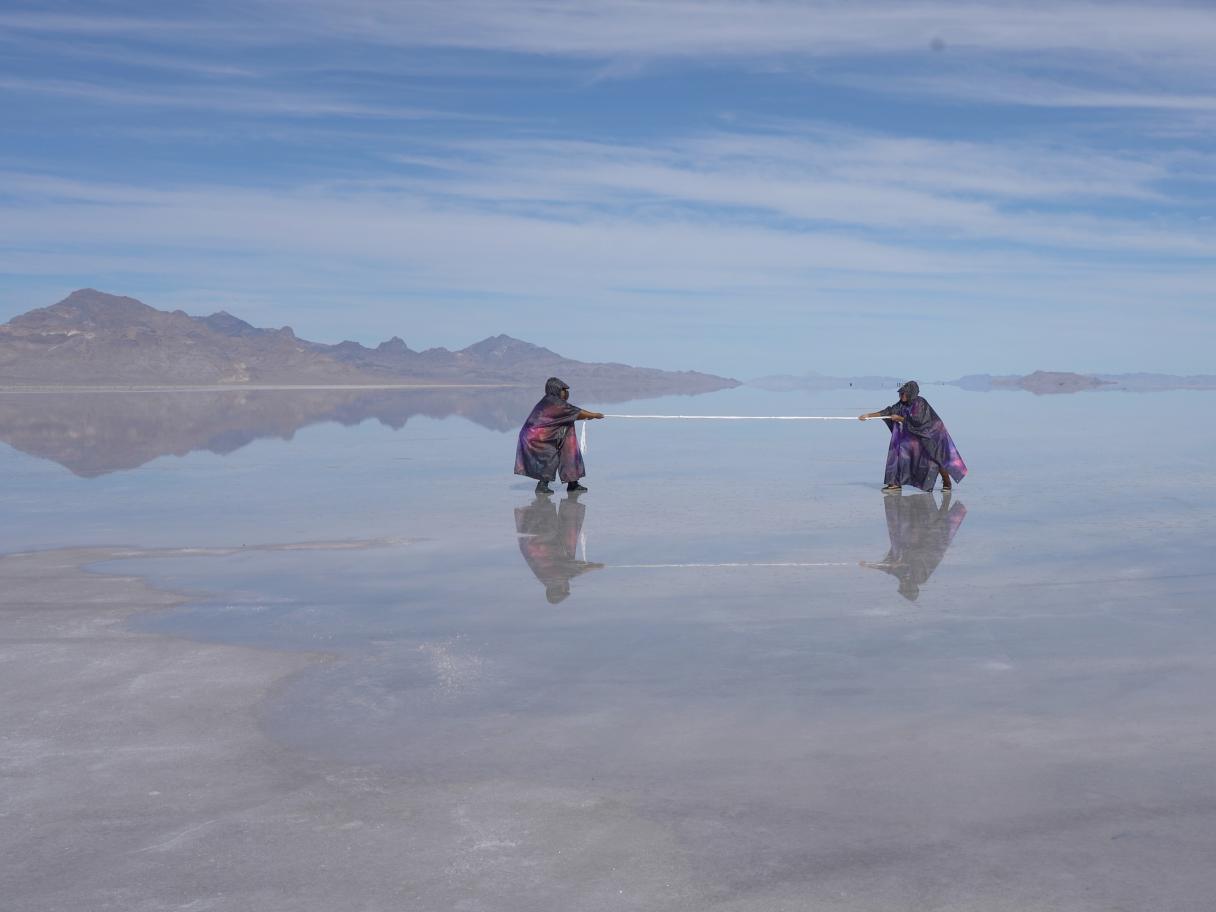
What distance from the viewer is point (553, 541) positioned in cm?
1330

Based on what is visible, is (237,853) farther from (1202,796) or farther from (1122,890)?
(1202,796)

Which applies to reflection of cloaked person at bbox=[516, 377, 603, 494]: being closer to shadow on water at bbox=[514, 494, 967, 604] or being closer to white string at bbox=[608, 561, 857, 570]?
shadow on water at bbox=[514, 494, 967, 604]

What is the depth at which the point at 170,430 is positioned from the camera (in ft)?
120

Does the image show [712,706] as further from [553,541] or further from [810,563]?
[553,541]

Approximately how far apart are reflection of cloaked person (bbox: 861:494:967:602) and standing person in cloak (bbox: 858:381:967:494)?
0.30 meters

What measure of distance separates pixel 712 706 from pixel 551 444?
11.4 m

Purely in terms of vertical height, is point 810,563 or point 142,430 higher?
point 142,430

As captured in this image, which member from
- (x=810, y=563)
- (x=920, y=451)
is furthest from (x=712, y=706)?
(x=920, y=451)

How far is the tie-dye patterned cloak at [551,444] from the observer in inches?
708

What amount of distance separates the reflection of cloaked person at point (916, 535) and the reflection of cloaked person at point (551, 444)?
4.44 metres

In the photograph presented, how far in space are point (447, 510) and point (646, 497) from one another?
10.3 feet

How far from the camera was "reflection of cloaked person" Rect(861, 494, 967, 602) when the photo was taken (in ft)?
36.5

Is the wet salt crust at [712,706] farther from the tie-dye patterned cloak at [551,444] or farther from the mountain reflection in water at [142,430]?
the mountain reflection in water at [142,430]

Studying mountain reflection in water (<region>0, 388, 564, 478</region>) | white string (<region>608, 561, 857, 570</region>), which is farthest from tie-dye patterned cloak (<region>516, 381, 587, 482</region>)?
mountain reflection in water (<region>0, 388, 564, 478</region>)
